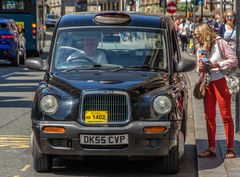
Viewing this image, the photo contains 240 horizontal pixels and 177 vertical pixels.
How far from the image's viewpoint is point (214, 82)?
917 cm

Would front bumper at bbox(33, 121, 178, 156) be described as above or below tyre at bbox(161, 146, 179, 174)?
above

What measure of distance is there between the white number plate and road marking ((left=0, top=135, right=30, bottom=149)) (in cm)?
247

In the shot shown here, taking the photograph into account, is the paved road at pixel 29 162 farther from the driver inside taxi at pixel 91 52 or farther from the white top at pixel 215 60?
the driver inside taxi at pixel 91 52

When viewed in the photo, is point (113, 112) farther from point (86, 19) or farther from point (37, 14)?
point (37, 14)

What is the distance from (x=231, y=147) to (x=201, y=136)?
5.52 ft

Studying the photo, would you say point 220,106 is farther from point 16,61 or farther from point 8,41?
point 16,61

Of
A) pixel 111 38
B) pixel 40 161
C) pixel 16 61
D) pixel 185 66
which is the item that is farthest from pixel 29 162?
pixel 16 61

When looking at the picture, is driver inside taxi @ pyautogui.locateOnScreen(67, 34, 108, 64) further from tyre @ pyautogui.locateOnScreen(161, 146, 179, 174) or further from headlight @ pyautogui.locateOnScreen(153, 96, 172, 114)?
tyre @ pyautogui.locateOnScreen(161, 146, 179, 174)

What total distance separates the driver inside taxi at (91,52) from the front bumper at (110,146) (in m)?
1.23

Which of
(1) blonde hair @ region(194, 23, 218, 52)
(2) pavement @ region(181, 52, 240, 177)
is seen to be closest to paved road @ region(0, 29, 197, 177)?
(2) pavement @ region(181, 52, 240, 177)

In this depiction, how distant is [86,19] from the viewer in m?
9.45

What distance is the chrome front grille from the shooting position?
809cm

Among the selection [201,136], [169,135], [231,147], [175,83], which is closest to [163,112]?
[169,135]

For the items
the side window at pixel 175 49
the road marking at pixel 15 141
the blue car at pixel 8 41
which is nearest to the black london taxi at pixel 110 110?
the side window at pixel 175 49
